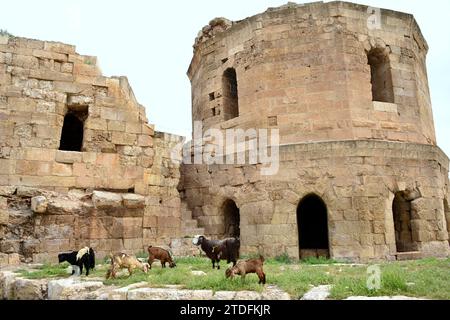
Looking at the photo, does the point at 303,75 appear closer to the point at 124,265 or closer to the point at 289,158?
the point at 289,158

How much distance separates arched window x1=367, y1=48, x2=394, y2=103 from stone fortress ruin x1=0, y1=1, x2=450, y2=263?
4 cm

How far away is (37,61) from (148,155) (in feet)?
10.7

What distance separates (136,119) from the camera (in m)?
9.75

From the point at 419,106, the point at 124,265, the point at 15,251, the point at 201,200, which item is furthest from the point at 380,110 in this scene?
the point at 15,251

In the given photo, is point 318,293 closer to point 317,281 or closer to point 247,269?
point 317,281

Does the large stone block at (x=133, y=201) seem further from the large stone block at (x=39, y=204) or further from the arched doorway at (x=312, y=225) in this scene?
the arched doorway at (x=312, y=225)

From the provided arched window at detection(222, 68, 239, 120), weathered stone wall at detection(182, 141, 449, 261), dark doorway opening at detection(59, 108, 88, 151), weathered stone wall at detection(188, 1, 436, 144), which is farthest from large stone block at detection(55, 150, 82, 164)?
arched window at detection(222, 68, 239, 120)

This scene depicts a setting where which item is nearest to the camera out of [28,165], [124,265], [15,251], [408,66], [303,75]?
[124,265]

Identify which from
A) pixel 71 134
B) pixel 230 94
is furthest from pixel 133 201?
pixel 230 94

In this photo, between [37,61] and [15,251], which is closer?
[15,251]

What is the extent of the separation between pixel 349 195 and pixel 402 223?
2104mm

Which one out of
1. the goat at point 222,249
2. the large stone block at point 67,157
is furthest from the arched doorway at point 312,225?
the large stone block at point 67,157

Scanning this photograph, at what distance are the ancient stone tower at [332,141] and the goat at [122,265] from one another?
4245mm

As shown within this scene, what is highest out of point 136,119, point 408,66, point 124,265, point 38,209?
point 408,66
